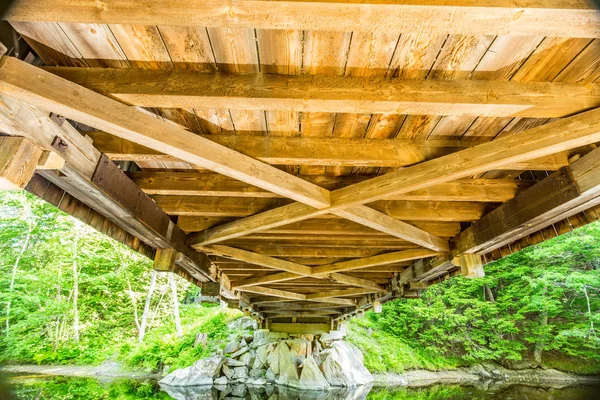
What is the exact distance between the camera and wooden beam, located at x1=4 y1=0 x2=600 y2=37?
120 cm

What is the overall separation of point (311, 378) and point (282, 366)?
1.28 metres

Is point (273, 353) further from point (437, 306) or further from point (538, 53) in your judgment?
point (538, 53)

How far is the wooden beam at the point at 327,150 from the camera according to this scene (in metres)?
2.36

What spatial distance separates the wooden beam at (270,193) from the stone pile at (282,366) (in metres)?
11.3

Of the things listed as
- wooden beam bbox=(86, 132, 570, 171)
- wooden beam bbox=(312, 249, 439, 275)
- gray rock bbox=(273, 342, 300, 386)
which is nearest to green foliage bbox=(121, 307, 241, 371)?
gray rock bbox=(273, 342, 300, 386)

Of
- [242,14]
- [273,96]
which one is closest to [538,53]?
[273,96]

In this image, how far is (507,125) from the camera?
7.35 ft

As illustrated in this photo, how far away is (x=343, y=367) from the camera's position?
12891 mm

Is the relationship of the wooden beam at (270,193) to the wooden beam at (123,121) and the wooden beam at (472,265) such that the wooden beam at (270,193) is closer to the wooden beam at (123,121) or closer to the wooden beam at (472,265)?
the wooden beam at (123,121)

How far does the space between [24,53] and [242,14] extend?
135 centimetres

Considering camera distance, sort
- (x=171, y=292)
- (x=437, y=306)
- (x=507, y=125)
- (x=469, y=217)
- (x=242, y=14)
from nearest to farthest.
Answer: (x=242, y=14)
(x=507, y=125)
(x=469, y=217)
(x=437, y=306)
(x=171, y=292)

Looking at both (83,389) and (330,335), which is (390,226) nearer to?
(330,335)

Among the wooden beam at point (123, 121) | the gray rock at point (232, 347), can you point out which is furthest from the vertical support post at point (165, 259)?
the gray rock at point (232, 347)

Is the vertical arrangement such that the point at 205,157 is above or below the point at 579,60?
below
